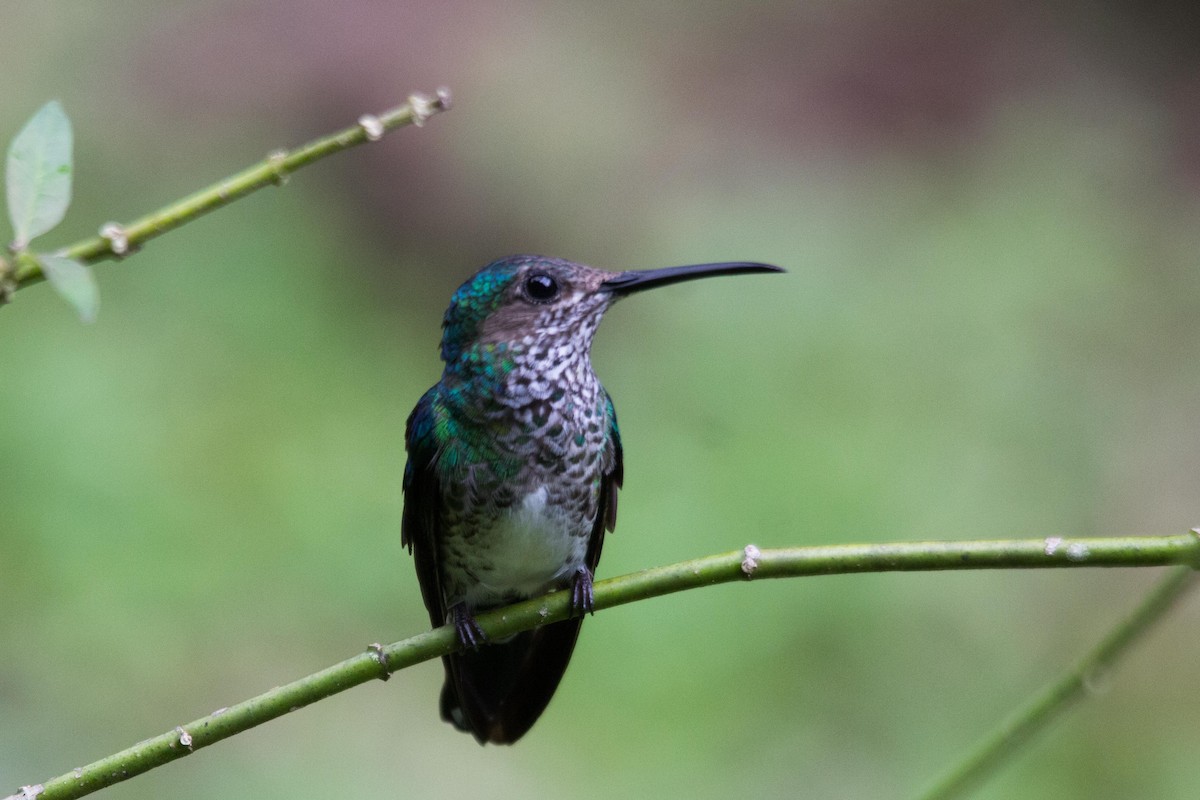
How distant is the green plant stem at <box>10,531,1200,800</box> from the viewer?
4.58 ft

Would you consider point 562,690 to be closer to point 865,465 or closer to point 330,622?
point 330,622

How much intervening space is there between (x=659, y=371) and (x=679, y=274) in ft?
10.0

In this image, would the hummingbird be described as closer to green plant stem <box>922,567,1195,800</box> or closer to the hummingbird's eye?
the hummingbird's eye

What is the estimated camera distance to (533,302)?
249cm

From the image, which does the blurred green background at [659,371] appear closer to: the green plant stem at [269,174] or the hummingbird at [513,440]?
the hummingbird at [513,440]

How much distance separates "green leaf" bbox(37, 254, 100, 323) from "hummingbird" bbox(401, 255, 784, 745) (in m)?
1.49

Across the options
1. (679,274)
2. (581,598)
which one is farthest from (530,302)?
(581,598)

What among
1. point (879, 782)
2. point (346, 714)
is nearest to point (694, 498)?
point (879, 782)

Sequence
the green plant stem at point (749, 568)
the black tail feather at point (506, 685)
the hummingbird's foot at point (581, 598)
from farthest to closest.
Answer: the black tail feather at point (506, 685) → the hummingbird's foot at point (581, 598) → the green plant stem at point (749, 568)

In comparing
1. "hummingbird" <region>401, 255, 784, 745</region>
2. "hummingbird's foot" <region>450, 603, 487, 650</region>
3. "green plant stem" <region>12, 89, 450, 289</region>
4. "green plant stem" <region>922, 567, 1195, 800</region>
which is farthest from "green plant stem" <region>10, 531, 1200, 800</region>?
"hummingbird" <region>401, 255, 784, 745</region>

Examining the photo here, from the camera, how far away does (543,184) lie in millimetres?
5500

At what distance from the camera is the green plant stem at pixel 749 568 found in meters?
1.40

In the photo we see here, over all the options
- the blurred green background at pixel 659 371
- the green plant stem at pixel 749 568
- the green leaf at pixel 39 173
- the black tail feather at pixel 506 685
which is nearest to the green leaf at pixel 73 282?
the green leaf at pixel 39 173

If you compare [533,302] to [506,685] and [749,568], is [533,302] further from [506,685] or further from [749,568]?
[749,568]
